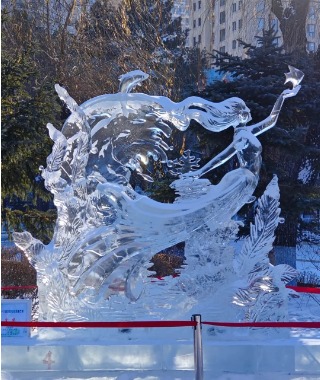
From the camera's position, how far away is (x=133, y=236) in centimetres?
646

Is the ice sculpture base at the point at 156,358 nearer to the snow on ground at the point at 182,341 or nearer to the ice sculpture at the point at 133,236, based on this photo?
the snow on ground at the point at 182,341

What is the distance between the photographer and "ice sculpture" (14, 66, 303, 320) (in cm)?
643

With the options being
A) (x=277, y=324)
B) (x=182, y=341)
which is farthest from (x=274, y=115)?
(x=182, y=341)

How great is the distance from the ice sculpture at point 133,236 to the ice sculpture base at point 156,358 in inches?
13.1

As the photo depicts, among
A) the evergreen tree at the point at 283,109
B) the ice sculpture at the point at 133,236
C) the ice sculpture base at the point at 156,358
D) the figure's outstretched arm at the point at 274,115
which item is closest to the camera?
the ice sculpture base at the point at 156,358

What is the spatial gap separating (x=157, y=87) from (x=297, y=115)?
12.3ft

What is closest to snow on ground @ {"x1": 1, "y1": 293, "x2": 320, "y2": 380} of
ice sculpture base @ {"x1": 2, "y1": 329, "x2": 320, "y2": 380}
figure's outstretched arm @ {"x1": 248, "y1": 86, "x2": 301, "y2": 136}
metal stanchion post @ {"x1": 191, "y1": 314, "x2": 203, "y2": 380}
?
ice sculpture base @ {"x1": 2, "y1": 329, "x2": 320, "y2": 380}

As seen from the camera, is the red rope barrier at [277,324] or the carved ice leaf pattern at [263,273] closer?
the red rope barrier at [277,324]

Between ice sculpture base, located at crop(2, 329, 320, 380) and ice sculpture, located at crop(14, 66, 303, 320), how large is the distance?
33 cm

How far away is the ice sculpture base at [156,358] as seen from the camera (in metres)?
6.16

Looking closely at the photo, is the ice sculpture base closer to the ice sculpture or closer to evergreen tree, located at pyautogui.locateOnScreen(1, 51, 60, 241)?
the ice sculpture

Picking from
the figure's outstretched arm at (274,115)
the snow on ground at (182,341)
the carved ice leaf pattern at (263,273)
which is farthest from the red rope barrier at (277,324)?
the figure's outstretched arm at (274,115)

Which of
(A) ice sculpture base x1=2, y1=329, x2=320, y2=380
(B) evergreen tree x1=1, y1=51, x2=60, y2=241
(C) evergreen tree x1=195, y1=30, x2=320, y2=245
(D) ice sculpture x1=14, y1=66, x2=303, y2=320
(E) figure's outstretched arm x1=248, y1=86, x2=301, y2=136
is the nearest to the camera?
(A) ice sculpture base x1=2, y1=329, x2=320, y2=380

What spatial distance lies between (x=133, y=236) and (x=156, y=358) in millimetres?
1184
